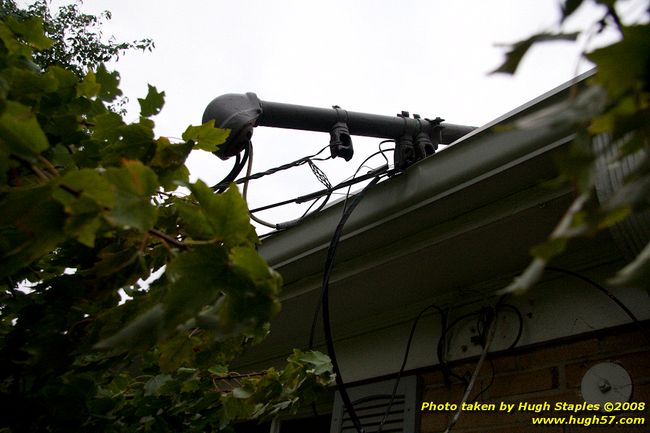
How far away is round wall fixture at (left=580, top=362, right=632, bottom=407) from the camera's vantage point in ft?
6.00

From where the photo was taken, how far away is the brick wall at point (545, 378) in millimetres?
1842

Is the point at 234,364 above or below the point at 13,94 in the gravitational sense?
above

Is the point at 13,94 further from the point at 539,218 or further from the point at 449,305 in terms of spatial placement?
the point at 449,305

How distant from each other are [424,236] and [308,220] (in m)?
0.49

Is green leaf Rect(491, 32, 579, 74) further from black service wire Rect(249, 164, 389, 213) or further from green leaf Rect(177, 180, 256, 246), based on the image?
black service wire Rect(249, 164, 389, 213)

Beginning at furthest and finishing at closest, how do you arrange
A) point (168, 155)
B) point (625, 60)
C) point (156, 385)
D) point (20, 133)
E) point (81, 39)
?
point (81, 39), point (156, 385), point (168, 155), point (20, 133), point (625, 60)

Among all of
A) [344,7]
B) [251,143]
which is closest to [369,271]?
[251,143]

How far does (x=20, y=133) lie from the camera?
78 cm

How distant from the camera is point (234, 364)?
11.2 ft

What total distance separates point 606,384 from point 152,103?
1.43 metres

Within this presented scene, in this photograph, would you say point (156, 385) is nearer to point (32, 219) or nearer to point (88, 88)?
point (88, 88)

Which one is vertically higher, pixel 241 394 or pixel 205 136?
pixel 205 136

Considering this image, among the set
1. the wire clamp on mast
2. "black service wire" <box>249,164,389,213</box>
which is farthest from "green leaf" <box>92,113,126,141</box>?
the wire clamp on mast

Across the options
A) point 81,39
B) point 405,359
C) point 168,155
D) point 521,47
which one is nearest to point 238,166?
point 405,359
